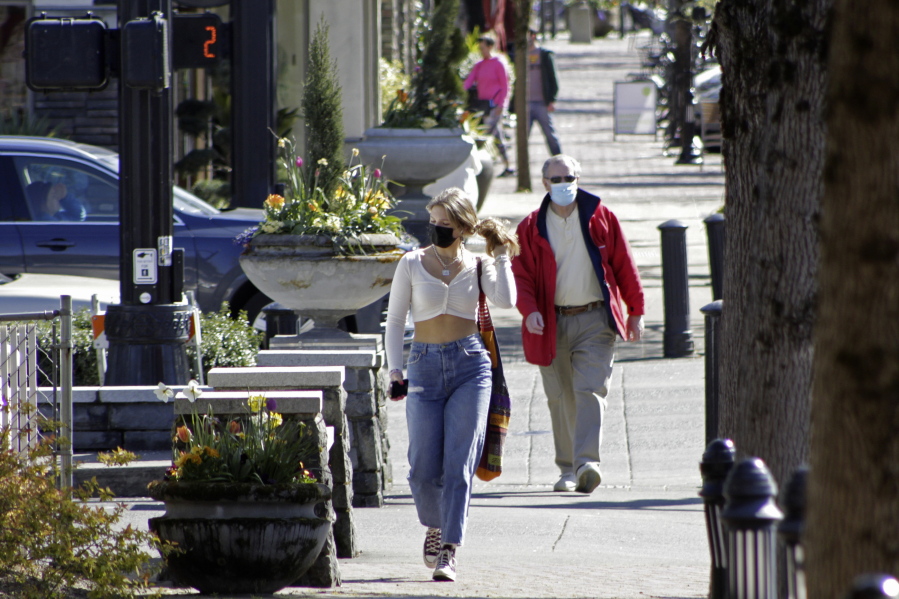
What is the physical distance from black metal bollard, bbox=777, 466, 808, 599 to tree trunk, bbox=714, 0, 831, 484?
1465 millimetres

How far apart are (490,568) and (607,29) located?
60.1 meters

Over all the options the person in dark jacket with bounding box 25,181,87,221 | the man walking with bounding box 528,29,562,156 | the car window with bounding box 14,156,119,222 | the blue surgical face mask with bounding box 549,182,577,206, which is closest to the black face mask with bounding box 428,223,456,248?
the blue surgical face mask with bounding box 549,182,577,206

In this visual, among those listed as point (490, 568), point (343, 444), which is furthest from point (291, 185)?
point (490, 568)

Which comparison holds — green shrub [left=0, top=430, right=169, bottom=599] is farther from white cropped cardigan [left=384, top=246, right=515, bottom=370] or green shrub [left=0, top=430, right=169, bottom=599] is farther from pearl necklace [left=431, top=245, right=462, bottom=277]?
pearl necklace [left=431, top=245, right=462, bottom=277]

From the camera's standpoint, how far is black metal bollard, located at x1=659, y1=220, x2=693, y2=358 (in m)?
11.1

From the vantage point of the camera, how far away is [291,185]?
7.80m

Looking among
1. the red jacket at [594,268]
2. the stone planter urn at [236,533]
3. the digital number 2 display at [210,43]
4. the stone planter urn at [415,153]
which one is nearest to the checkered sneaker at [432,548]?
the stone planter urn at [236,533]

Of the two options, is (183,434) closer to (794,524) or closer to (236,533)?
(236,533)

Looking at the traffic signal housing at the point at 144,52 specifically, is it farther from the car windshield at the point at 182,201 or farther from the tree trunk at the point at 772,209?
the tree trunk at the point at 772,209

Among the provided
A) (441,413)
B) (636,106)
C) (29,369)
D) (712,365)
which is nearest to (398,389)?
(441,413)

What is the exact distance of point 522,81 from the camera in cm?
2123

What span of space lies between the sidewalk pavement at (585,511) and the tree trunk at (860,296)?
2.88 m

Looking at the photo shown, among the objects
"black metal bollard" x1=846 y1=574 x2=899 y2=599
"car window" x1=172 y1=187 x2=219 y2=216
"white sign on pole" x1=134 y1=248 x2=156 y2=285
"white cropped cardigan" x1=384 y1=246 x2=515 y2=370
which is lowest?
"black metal bollard" x1=846 y1=574 x2=899 y2=599

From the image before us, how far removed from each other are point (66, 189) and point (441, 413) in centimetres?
531
